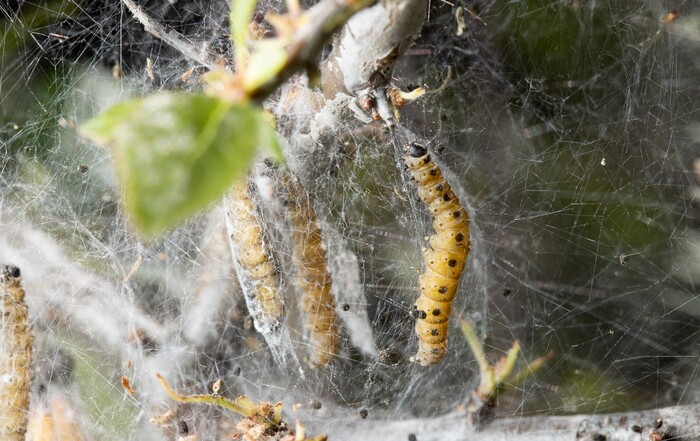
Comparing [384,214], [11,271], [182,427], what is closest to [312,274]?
[384,214]

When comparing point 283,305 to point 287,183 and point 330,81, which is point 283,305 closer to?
point 287,183

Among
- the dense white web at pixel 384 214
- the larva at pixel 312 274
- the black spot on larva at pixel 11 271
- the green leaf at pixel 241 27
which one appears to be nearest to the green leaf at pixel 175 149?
the green leaf at pixel 241 27

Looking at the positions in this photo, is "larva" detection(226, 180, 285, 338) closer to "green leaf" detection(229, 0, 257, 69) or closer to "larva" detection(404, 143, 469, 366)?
"larva" detection(404, 143, 469, 366)

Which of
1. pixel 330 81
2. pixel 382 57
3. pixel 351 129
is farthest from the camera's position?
pixel 351 129

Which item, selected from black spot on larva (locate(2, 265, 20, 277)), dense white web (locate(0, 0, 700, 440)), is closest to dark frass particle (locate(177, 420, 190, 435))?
dense white web (locate(0, 0, 700, 440))

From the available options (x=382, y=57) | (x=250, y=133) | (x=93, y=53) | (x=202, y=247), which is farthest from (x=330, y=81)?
(x=93, y=53)

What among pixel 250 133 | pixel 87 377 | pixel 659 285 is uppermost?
pixel 250 133

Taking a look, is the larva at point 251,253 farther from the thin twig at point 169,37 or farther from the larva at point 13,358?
the larva at point 13,358
